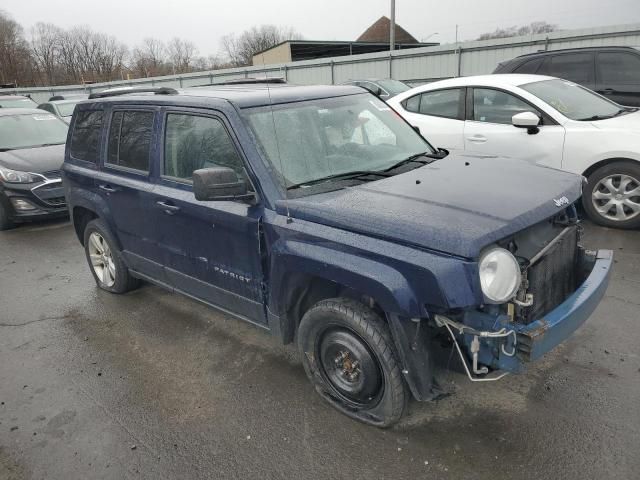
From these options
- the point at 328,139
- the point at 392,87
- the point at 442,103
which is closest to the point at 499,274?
the point at 328,139

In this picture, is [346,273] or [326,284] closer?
[346,273]

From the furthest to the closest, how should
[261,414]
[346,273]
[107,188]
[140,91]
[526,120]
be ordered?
[526,120] → [140,91] → [107,188] → [261,414] → [346,273]

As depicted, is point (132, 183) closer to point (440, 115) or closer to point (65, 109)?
point (440, 115)

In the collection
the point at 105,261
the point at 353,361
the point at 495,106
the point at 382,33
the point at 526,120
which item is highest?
the point at 382,33

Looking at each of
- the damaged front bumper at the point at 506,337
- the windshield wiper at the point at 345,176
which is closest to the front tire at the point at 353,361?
the damaged front bumper at the point at 506,337

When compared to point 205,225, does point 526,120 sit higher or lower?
higher

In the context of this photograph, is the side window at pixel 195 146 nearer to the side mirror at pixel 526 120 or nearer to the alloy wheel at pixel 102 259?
the alloy wheel at pixel 102 259

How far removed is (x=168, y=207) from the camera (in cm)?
361

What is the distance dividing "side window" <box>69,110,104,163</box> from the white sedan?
3.47 m

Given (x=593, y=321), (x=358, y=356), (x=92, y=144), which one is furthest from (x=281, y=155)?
(x=593, y=321)

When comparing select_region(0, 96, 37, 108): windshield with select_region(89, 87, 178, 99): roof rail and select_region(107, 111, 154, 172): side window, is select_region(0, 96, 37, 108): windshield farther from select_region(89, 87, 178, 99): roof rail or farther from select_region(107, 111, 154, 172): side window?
select_region(107, 111, 154, 172): side window

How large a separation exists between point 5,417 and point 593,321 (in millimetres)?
4239

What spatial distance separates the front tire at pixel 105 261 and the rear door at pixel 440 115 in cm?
414

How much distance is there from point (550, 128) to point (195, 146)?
4.21m
